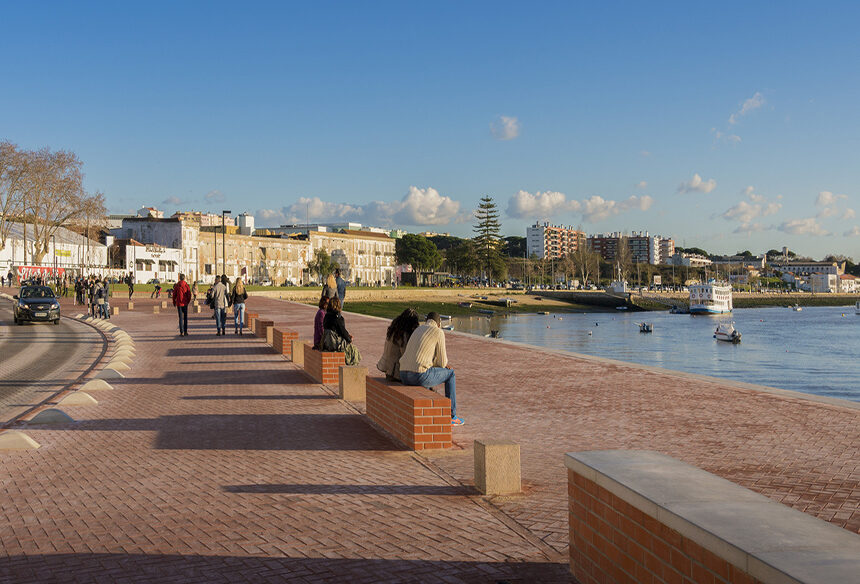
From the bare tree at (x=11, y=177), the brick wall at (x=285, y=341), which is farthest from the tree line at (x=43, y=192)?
the brick wall at (x=285, y=341)

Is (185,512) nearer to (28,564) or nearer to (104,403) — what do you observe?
(28,564)

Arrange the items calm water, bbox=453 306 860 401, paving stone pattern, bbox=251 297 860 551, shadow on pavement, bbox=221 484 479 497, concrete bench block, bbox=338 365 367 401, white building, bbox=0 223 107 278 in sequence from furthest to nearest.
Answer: white building, bbox=0 223 107 278
calm water, bbox=453 306 860 401
concrete bench block, bbox=338 365 367 401
shadow on pavement, bbox=221 484 479 497
paving stone pattern, bbox=251 297 860 551

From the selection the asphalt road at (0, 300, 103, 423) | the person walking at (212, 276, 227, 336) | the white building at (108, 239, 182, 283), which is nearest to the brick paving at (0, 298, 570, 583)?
the asphalt road at (0, 300, 103, 423)

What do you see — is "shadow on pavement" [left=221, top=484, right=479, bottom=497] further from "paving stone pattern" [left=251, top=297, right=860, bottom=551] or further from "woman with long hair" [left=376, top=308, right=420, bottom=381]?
"woman with long hair" [left=376, top=308, right=420, bottom=381]

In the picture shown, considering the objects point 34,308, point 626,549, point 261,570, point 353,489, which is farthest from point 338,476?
point 34,308

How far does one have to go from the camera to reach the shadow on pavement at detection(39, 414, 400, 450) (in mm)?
8359

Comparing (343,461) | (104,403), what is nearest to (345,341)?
(104,403)

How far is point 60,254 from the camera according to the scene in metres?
86.7

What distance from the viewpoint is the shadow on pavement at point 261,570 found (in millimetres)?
4379

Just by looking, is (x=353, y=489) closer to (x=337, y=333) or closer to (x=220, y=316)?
(x=337, y=333)

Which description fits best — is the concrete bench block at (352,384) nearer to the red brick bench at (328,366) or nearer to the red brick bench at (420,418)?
the red brick bench at (328,366)

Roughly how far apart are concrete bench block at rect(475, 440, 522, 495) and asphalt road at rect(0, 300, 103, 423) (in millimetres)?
7788

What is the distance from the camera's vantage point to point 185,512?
5.79 m

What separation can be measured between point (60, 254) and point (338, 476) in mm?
90103
